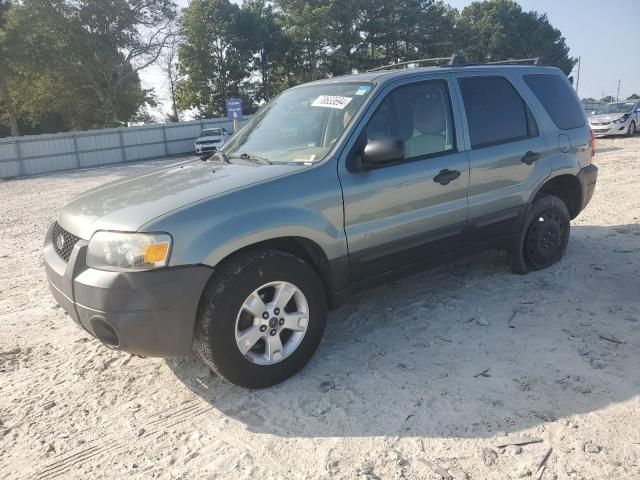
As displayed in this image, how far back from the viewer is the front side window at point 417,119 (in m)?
3.68

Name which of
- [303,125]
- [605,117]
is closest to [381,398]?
[303,125]

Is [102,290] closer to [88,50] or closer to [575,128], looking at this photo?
[575,128]

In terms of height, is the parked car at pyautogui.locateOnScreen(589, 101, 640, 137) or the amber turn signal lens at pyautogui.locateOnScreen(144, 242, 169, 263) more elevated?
the parked car at pyautogui.locateOnScreen(589, 101, 640, 137)

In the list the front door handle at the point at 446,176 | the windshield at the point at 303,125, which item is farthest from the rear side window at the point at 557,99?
the windshield at the point at 303,125

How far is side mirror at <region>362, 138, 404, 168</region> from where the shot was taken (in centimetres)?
329

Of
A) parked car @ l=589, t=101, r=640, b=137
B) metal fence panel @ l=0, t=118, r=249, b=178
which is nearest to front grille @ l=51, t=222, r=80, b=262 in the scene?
parked car @ l=589, t=101, r=640, b=137

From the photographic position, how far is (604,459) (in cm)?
249

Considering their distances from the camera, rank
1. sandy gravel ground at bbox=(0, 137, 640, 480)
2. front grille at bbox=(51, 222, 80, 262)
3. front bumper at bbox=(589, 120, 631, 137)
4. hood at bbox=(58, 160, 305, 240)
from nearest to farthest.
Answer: sandy gravel ground at bbox=(0, 137, 640, 480)
hood at bbox=(58, 160, 305, 240)
front grille at bbox=(51, 222, 80, 262)
front bumper at bbox=(589, 120, 631, 137)

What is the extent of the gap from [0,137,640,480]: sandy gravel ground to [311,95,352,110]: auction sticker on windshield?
1.68 meters

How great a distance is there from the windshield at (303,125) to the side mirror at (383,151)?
0.29m

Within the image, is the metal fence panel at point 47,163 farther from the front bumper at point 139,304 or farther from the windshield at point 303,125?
the front bumper at point 139,304

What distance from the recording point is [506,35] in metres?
59.7

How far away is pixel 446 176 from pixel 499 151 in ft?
2.32

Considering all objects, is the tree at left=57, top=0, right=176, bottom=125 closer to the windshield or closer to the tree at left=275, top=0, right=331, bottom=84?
the tree at left=275, top=0, right=331, bottom=84
